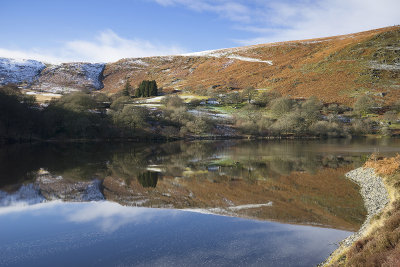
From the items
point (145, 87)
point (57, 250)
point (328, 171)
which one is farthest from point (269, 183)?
point (145, 87)

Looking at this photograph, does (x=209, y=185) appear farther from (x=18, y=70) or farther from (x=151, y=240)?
(x=18, y=70)

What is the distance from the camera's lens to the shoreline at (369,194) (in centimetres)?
1055

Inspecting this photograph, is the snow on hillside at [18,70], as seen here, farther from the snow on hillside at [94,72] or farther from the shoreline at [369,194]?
the shoreline at [369,194]

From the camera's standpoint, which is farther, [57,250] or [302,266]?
[57,250]

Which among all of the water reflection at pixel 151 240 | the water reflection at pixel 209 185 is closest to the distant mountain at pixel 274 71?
the water reflection at pixel 209 185

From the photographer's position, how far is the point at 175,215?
14.2m

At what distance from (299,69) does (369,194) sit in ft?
252

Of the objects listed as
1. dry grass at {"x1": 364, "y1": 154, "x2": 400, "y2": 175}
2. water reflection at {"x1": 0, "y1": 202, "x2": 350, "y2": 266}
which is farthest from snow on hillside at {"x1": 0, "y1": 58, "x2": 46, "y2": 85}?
dry grass at {"x1": 364, "y1": 154, "x2": 400, "y2": 175}

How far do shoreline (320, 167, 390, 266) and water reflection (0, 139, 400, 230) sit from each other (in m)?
0.45

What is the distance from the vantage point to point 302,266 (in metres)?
8.73

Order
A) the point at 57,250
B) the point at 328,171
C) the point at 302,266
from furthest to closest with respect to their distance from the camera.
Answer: the point at 328,171
the point at 57,250
the point at 302,266

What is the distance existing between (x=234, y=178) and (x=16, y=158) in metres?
23.0

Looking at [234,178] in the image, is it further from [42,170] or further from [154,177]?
[42,170]

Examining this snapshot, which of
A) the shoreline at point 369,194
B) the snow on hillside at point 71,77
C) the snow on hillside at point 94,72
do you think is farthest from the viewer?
the snow on hillside at point 94,72
